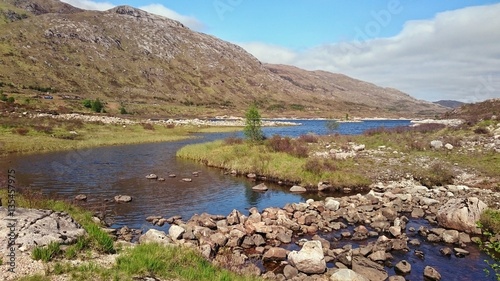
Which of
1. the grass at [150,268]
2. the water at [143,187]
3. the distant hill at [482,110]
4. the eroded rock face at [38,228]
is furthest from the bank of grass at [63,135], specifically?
the distant hill at [482,110]

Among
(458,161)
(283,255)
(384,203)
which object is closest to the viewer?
(283,255)

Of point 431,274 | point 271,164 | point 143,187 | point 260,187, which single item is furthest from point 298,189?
point 431,274

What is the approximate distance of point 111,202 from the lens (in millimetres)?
28562

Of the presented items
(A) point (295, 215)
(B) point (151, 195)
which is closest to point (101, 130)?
(B) point (151, 195)

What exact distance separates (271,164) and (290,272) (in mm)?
24983

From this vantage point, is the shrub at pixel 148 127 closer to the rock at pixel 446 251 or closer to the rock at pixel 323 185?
the rock at pixel 323 185

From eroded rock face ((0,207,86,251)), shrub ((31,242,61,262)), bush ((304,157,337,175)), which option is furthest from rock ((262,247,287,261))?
bush ((304,157,337,175))

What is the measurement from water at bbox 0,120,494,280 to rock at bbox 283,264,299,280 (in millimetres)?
5689

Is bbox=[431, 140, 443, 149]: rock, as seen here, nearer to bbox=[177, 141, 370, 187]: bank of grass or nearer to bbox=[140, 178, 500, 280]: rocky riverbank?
bbox=[177, 141, 370, 187]: bank of grass

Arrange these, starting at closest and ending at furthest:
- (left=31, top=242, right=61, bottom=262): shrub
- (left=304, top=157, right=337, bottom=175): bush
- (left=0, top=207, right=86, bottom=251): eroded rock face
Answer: (left=31, top=242, right=61, bottom=262): shrub < (left=0, top=207, right=86, bottom=251): eroded rock face < (left=304, top=157, right=337, bottom=175): bush

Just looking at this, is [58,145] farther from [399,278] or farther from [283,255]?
[399,278]

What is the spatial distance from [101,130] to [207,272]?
→ 72.6 m

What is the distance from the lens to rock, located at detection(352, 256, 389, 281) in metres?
15.9

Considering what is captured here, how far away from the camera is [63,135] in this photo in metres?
65.8
